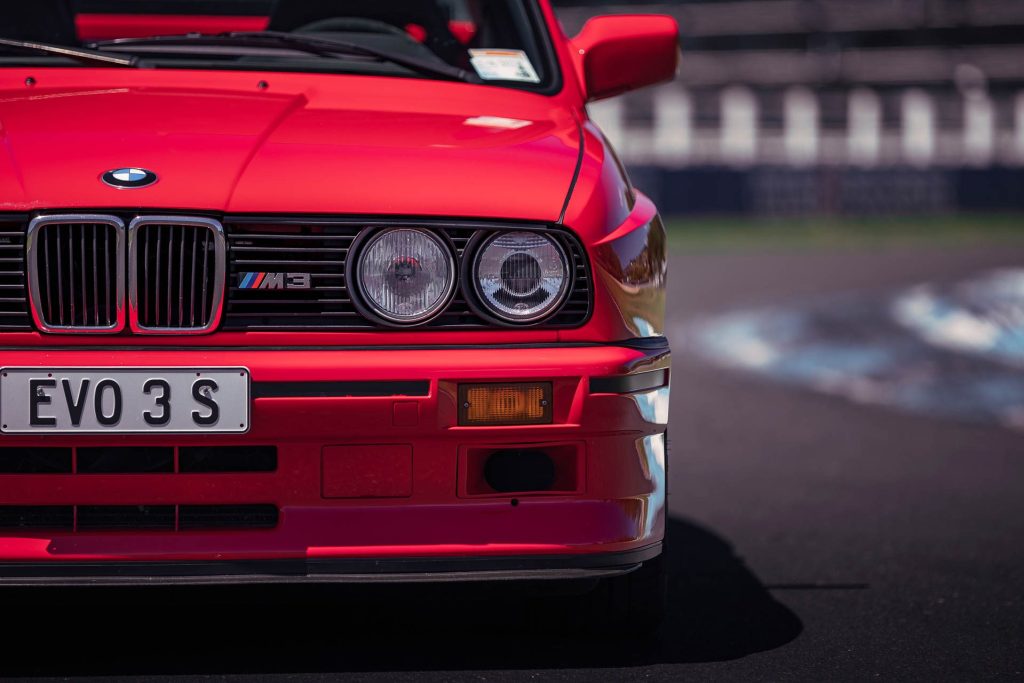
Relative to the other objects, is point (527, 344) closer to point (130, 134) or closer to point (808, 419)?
point (130, 134)

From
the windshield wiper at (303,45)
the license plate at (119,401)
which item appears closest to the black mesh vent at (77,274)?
the license plate at (119,401)

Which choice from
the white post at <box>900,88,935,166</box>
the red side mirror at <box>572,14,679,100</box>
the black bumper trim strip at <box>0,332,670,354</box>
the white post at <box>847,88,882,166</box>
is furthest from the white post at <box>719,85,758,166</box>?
the black bumper trim strip at <box>0,332,670,354</box>

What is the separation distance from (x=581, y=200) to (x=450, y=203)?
0.88ft

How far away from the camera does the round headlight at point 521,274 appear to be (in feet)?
10.2

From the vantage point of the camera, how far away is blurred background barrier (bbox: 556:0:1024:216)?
1873 inches

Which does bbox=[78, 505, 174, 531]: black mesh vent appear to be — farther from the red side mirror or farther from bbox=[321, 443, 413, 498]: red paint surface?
the red side mirror

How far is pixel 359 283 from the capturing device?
309 centimetres

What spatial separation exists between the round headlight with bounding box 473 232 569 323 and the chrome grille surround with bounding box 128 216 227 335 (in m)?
0.49

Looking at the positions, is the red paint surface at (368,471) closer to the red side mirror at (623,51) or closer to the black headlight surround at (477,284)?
the black headlight surround at (477,284)

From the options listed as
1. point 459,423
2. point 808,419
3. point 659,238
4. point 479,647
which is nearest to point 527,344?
point 459,423

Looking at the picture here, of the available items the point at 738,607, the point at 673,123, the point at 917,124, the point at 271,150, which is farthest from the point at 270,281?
the point at 917,124

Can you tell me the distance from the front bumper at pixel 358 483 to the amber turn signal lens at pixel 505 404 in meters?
0.02

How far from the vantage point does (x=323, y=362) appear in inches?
118

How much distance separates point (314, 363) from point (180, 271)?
1.02ft
